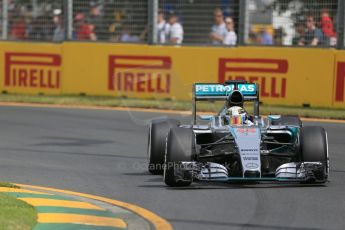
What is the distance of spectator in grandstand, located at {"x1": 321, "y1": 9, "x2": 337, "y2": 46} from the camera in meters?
19.2

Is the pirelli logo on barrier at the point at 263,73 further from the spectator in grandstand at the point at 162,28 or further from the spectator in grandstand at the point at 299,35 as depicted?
the spectator in grandstand at the point at 162,28

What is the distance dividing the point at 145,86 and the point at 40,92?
271cm

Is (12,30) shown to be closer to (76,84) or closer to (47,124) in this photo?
(76,84)

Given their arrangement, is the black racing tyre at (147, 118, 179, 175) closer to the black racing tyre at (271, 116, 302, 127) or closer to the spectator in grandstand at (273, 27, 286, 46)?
the black racing tyre at (271, 116, 302, 127)

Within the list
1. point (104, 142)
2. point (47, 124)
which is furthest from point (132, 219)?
point (47, 124)

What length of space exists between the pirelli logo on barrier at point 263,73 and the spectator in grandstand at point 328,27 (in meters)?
1.03

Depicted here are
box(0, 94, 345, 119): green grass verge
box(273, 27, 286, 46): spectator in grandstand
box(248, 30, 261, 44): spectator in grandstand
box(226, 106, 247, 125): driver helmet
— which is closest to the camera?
box(226, 106, 247, 125): driver helmet

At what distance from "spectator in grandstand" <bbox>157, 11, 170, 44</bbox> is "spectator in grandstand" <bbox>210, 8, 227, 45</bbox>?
1.13 m

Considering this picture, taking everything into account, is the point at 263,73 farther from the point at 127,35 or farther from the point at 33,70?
the point at 33,70

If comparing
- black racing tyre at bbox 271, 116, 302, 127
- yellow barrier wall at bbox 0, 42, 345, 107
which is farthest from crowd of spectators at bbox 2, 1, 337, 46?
black racing tyre at bbox 271, 116, 302, 127

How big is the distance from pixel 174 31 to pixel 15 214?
13360 mm

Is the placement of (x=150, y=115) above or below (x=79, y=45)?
below

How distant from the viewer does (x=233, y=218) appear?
8242 millimetres

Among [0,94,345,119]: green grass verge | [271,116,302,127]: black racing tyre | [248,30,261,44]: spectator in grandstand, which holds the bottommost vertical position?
[0,94,345,119]: green grass verge
